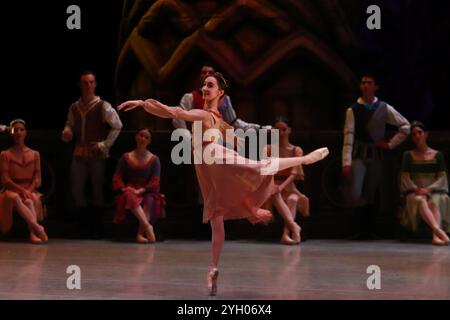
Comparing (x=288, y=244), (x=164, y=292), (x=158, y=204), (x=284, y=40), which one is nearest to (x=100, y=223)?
(x=158, y=204)

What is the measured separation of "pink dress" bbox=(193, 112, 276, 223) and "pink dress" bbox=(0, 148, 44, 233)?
12.2 ft

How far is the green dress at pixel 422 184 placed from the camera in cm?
1005

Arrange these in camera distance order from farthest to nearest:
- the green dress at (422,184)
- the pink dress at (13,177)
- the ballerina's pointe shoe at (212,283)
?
the green dress at (422,184)
the pink dress at (13,177)
the ballerina's pointe shoe at (212,283)

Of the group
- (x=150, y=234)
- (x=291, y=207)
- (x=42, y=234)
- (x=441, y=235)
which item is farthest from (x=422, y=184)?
(x=42, y=234)

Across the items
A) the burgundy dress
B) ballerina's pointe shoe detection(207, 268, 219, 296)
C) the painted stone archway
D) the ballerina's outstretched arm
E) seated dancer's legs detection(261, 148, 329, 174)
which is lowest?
ballerina's pointe shoe detection(207, 268, 219, 296)

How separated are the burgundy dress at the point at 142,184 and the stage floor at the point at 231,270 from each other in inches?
13.1

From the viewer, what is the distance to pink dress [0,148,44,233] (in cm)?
995

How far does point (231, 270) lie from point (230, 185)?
140 centimetres

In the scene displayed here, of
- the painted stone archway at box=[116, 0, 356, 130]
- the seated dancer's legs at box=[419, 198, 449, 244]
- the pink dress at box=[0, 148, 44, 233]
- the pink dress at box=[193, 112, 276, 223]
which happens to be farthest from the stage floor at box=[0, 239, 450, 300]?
the painted stone archway at box=[116, 0, 356, 130]

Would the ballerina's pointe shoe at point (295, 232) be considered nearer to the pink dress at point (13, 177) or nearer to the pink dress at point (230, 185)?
the pink dress at point (13, 177)

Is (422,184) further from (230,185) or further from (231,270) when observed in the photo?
(230,185)

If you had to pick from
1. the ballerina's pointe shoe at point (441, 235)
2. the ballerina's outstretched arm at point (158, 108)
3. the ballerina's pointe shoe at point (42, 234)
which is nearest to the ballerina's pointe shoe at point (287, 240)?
the ballerina's pointe shoe at point (441, 235)

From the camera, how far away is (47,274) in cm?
753

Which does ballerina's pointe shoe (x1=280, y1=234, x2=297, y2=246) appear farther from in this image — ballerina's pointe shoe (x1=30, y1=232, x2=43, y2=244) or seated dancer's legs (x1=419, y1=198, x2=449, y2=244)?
ballerina's pointe shoe (x1=30, y1=232, x2=43, y2=244)
